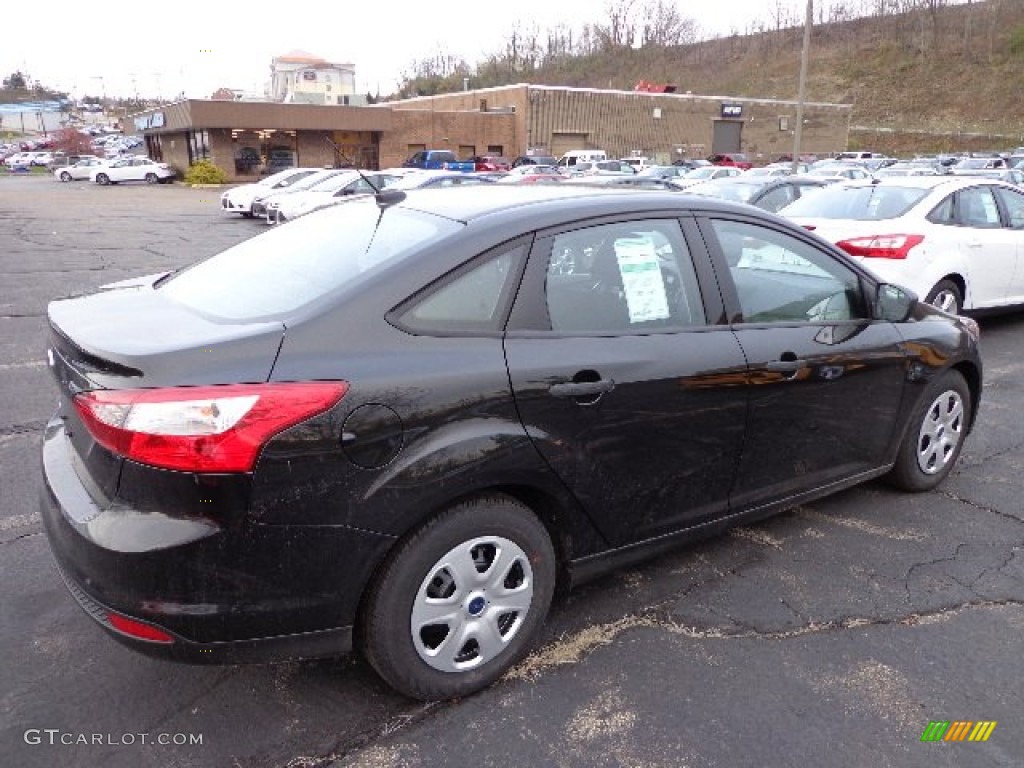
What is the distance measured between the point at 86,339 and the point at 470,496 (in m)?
1.29

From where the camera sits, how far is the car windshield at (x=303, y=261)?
2615mm

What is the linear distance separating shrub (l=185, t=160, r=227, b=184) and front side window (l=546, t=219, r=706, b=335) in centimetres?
4409

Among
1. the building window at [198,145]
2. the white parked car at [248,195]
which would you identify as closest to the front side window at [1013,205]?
the white parked car at [248,195]

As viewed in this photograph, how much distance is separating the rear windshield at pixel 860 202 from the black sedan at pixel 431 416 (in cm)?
472

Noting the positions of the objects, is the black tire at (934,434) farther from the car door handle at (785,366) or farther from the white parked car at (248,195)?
the white parked car at (248,195)

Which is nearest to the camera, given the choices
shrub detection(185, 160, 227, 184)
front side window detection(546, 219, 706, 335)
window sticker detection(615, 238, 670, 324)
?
front side window detection(546, 219, 706, 335)

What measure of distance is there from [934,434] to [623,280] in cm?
236

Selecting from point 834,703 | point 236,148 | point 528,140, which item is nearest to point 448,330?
point 834,703

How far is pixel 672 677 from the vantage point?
2793mm

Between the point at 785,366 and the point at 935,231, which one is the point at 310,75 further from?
the point at 785,366

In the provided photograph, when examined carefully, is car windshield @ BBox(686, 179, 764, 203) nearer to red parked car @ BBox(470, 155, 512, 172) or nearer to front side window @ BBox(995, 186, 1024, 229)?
front side window @ BBox(995, 186, 1024, 229)

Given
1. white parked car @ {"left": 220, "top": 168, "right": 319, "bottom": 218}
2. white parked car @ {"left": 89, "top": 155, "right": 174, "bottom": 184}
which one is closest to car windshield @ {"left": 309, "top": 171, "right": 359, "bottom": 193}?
white parked car @ {"left": 220, "top": 168, "right": 319, "bottom": 218}

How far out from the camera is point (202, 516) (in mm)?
2150

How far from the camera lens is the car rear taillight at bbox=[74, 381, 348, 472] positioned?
6.97 ft
